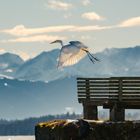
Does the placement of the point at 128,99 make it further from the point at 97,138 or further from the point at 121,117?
the point at 97,138

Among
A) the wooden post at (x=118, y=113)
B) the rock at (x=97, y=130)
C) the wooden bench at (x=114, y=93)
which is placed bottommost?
the rock at (x=97, y=130)

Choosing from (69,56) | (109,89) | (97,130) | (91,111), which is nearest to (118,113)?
(109,89)

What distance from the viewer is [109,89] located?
121ft

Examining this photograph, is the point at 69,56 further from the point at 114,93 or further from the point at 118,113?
the point at 118,113

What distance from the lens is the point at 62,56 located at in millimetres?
30578

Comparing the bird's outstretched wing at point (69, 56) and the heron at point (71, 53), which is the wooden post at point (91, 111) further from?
the bird's outstretched wing at point (69, 56)

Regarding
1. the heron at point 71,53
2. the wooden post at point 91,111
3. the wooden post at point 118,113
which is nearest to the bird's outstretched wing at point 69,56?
the heron at point 71,53

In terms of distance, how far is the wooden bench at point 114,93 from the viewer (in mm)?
36344

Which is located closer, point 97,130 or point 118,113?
point 97,130

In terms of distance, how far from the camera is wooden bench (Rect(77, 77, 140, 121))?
3634 cm

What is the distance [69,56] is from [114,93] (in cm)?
726

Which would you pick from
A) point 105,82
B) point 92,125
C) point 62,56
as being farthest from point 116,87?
point 62,56

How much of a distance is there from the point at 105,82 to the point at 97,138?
17.0 ft

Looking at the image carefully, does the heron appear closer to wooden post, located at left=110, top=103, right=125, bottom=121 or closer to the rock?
the rock
